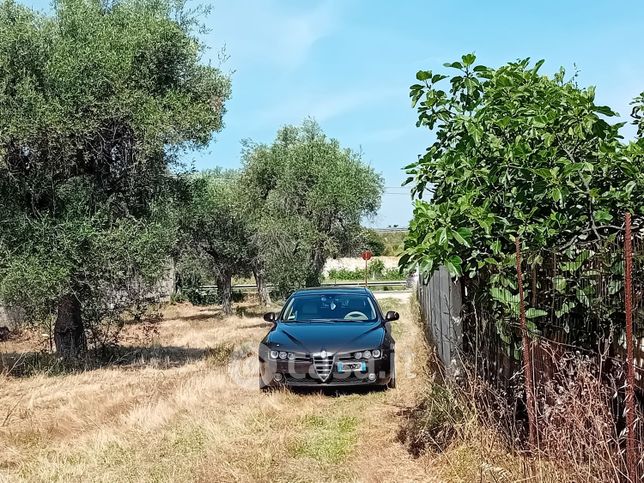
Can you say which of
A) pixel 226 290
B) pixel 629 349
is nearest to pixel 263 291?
pixel 226 290

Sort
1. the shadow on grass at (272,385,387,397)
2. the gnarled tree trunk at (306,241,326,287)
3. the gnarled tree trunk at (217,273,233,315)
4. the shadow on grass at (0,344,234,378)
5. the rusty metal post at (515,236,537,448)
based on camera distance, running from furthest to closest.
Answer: the gnarled tree trunk at (217,273,233,315)
the gnarled tree trunk at (306,241,326,287)
the shadow on grass at (0,344,234,378)
the shadow on grass at (272,385,387,397)
the rusty metal post at (515,236,537,448)

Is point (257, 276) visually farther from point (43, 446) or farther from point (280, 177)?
point (43, 446)

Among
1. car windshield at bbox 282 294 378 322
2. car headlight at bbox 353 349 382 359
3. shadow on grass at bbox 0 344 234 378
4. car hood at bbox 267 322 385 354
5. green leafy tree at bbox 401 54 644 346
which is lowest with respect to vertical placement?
shadow on grass at bbox 0 344 234 378

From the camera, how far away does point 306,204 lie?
102 ft

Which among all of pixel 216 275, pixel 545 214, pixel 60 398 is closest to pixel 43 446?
pixel 60 398

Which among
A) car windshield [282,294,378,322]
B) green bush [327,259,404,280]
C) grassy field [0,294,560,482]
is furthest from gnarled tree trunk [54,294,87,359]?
green bush [327,259,404,280]

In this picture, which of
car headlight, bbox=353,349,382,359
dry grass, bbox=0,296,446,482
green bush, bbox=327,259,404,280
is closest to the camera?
dry grass, bbox=0,296,446,482

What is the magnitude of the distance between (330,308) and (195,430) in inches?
167

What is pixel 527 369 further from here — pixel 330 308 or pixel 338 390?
pixel 330 308

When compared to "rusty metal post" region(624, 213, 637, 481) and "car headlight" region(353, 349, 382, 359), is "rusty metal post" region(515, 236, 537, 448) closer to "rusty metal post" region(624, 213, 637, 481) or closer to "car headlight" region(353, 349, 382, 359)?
"rusty metal post" region(624, 213, 637, 481)

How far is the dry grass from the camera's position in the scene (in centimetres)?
610

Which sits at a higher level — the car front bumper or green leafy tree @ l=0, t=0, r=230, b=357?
green leafy tree @ l=0, t=0, r=230, b=357

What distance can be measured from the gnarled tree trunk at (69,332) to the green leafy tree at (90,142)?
2 cm

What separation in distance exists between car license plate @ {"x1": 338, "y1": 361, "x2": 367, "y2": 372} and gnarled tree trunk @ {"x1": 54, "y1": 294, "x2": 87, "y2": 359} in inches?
279
